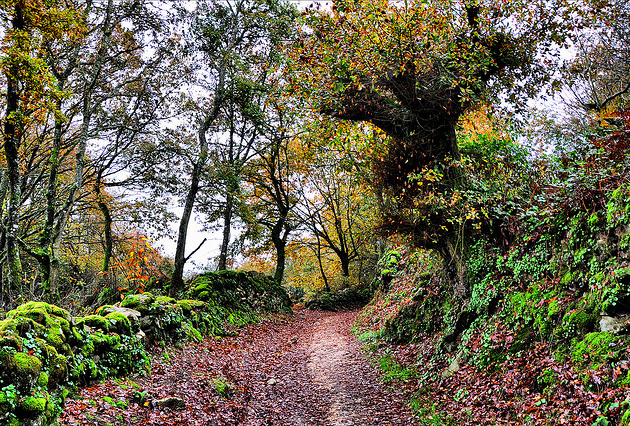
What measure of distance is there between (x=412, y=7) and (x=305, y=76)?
109 inches

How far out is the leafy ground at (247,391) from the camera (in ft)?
16.9

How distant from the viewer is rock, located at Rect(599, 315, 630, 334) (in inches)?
170

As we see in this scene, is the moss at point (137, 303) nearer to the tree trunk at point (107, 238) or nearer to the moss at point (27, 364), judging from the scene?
the moss at point (27, 364)

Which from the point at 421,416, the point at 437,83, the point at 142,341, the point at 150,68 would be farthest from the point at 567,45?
the point at 150,68

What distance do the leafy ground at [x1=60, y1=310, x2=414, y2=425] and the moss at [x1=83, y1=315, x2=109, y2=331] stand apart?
1099 millimetres

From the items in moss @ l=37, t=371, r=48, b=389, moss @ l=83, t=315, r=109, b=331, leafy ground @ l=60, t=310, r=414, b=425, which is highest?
moss @ l=83, t=315, r=109, b=331

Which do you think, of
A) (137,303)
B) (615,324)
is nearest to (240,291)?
(137,303)

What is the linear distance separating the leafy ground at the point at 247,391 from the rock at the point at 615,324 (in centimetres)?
328

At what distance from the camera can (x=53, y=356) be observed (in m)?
4.70

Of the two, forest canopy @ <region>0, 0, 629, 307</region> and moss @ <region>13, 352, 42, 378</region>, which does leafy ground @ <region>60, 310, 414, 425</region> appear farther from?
forest canopy @ <region>0, 0, 629, 307</region>

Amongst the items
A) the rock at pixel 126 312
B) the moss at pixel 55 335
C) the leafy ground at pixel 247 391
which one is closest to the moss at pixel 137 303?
the rock at pixel 126 312

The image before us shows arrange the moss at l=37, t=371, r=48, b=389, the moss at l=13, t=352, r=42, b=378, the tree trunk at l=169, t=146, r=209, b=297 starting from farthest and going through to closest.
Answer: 1. the tree trunk at l=169, t=146, r=209, b=297
2. the moss at l=37, t=371, r=48, b=389
3. the moss at l=13, t=352, r=42, b=378

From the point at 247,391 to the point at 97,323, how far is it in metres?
3.25

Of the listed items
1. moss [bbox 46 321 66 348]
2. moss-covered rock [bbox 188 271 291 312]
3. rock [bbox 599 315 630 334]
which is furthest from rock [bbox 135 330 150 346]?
rock [bbox 599 315 630 334]
